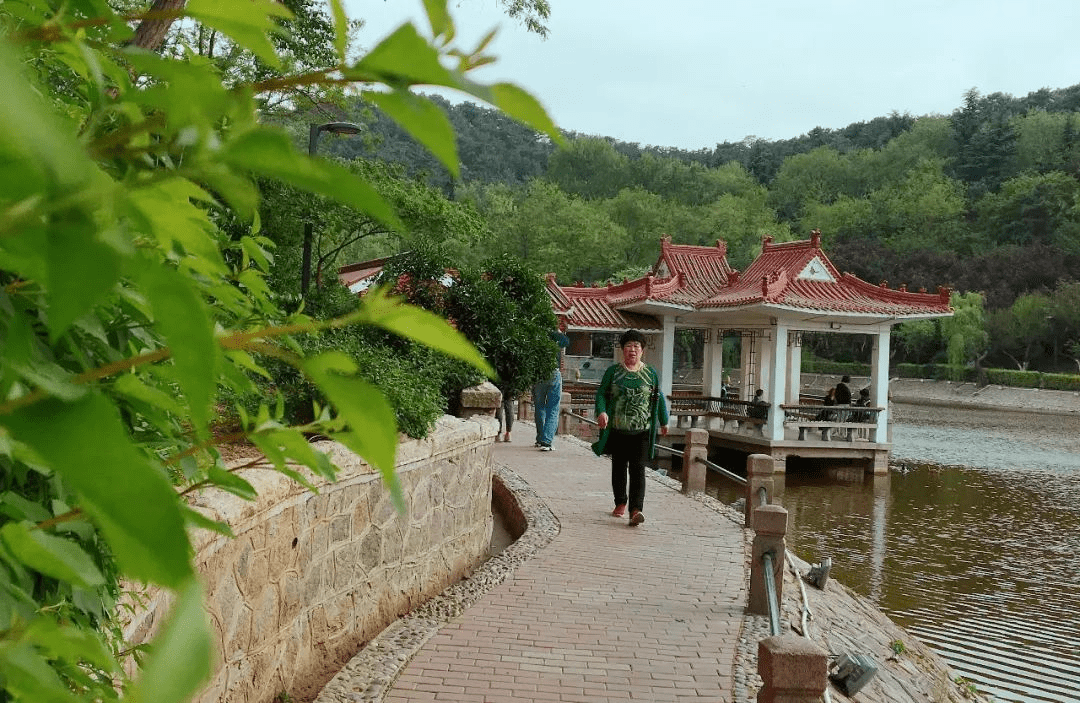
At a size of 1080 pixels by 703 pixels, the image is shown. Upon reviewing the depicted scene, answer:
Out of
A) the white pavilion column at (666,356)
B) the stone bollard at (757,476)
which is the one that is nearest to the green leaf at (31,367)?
the stone bollard at (757,476)

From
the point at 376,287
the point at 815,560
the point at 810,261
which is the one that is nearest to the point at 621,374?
the point at 815,560

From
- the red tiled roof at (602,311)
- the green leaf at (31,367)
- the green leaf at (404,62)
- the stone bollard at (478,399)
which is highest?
the red tiled roof at (602,311)

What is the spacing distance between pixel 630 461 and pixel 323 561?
144 inches

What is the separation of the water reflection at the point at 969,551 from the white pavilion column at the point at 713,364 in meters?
2.71

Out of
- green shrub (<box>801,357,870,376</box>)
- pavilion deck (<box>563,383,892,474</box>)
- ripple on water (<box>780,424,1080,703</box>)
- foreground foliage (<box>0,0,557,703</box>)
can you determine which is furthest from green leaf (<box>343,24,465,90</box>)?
green shrub (<box>801,357,870,376</box>)

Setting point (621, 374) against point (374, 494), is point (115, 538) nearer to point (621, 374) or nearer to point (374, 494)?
point (374, 494)

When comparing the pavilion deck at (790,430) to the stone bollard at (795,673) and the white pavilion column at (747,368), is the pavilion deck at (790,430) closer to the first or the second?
the white pavilion column at (747,368)

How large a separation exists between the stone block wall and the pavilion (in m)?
12.2

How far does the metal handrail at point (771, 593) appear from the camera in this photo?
4.15 meters

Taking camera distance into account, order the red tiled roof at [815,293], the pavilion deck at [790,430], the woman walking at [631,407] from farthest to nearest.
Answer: the red tiled roof at [815,293], the pavilion deck at [790,430], the woman walking at [631,407]

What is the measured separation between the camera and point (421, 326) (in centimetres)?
44

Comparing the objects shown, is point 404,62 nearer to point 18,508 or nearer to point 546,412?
point 18,508

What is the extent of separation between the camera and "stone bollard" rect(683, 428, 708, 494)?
904cm

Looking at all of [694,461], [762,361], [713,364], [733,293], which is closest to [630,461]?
[694,461]
